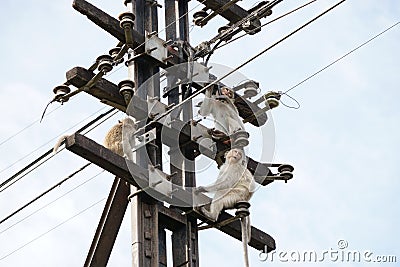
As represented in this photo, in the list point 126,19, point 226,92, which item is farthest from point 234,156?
point 126,19

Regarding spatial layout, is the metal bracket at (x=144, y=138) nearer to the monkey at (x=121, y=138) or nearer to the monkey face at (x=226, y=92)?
the monkey at (x=121, y=138)

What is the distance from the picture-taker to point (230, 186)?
16.3 m

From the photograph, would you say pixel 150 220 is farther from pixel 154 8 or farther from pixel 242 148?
pixel 154 8

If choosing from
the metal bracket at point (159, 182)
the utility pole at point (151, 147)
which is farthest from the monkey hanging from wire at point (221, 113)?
the metal bracket at point (159, 182)

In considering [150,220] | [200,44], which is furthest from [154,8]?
[150,220]

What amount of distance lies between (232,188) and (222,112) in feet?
2.89

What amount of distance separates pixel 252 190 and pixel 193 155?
2.50 feet

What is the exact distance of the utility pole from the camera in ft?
51.0

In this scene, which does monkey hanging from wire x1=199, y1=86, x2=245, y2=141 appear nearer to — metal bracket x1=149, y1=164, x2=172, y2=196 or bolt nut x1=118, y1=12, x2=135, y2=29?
metal bracket x1=149, y1=164, x2=172, y2=196

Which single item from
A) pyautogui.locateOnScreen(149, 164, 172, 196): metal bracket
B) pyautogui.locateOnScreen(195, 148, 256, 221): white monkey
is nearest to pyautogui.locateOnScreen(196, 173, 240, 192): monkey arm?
pyautogui.locateOnScreen(195, 148, 256, 221): white monkey

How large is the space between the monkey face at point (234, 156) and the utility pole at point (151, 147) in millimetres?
173

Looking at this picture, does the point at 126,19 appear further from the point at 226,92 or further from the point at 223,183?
the point at 223,183

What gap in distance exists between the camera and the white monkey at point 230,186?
16203 mm

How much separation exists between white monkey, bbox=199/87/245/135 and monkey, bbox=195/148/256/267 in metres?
0.28
